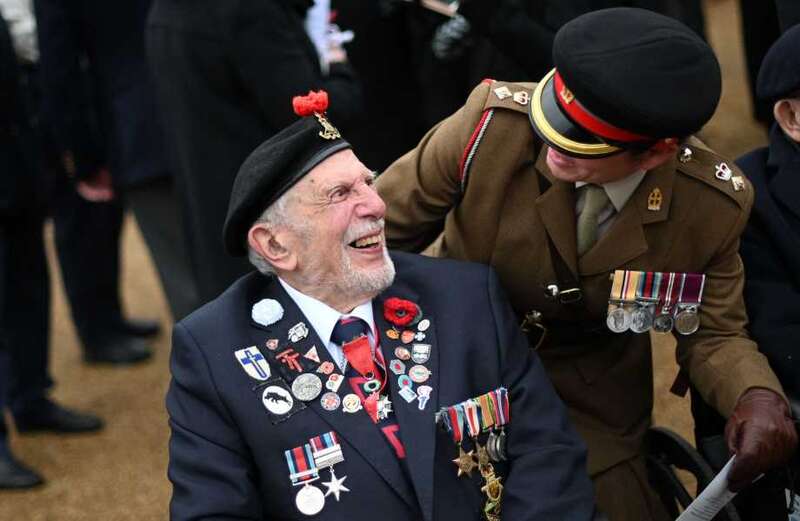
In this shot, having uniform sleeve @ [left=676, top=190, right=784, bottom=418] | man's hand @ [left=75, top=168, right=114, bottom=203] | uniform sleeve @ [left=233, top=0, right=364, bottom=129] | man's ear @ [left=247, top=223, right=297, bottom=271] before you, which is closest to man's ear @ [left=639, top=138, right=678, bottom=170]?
uniform sleeve @ [left=676, top=190, right=784, bottom=418]

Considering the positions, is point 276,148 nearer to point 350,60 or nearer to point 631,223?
point 631,223

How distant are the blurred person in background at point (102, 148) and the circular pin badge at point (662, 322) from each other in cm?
261

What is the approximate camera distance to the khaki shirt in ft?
9.84

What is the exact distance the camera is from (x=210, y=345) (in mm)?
2885

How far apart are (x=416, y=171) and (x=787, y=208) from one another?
3.09 ft

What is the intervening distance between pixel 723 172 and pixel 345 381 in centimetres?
104

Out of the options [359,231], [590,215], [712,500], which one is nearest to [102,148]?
[359,231]

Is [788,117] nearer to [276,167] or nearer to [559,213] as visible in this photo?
[559,213]

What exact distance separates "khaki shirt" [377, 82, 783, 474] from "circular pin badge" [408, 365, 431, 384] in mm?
406

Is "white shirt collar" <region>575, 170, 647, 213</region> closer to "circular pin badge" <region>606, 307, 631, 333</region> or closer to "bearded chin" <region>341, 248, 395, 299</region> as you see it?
"circular pin badge" <region>606, 307, 631, 333</region>

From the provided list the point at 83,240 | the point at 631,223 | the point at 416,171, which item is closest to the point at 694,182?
the point at 631,223

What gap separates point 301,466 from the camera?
110 inches

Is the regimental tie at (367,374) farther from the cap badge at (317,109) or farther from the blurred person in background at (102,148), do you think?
the blurred person in background at (102,148)

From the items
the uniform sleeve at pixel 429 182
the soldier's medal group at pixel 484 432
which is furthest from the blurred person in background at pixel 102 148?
the soldier's medal group at pixel 484 432
